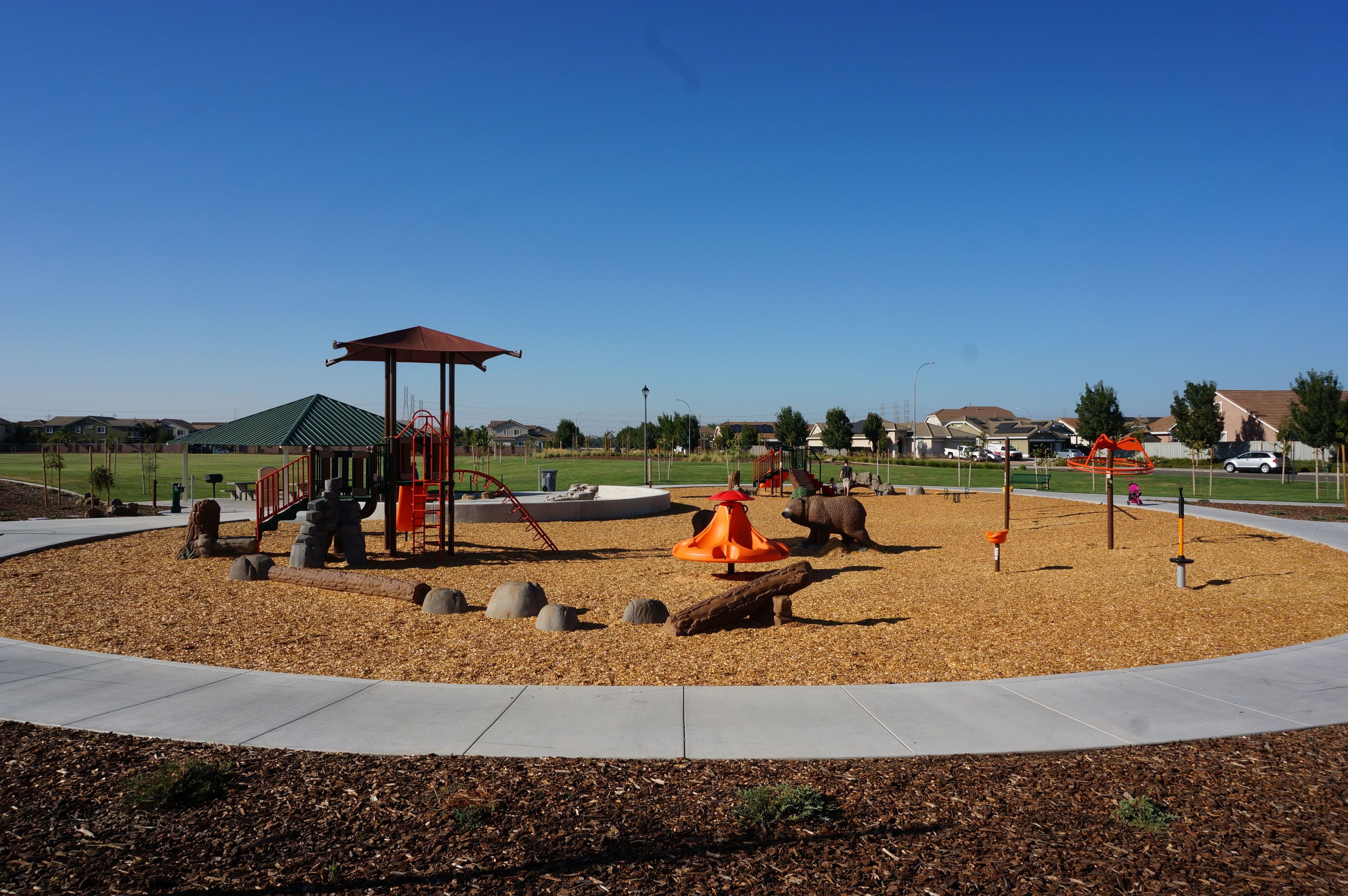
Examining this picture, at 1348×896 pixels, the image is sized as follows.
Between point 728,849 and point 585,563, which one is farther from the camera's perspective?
point 585,563

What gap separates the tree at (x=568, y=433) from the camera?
108938 mm

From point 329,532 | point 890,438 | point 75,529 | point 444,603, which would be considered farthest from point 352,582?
point 890,438

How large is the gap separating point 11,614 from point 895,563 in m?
13.3

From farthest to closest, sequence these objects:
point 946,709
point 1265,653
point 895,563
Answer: point 895,563
point 1265,653
point 946,709

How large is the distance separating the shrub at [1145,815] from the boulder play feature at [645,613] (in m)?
5.64

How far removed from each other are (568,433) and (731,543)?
325 feet

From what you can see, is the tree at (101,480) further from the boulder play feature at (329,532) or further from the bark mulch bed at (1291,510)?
the bark mulch bed at (1291,510)

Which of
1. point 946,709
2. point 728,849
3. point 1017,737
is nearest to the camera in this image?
point 728,849

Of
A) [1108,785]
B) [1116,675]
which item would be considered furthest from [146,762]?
[1116,675]

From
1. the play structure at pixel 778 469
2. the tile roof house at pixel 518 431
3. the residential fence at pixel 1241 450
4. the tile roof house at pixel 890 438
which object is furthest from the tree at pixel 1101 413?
the tile roof house at pixel 518 431

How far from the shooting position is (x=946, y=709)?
20.4ft

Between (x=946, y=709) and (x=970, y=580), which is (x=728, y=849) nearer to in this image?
(x=946, y=709)

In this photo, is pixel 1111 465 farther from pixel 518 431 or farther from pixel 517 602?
pixel 518 431

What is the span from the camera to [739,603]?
9.03 m
